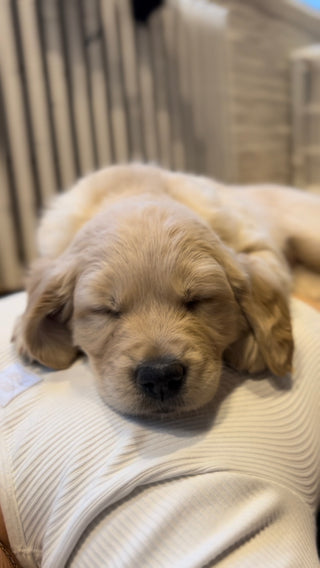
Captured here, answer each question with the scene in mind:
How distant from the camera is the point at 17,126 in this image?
2113 mm

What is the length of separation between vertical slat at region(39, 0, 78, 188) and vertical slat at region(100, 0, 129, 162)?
0.25m

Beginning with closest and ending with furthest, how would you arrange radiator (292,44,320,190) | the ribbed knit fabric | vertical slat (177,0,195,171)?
the ribbed knit fabric
vertical slat (177,0,195,171)
radiator (292,44,320,190)

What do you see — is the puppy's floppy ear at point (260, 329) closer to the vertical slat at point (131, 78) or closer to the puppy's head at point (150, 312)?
→ the puppy's head at point (150, 312)

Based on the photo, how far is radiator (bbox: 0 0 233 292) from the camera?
2129 millimetres

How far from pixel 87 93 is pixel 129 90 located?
25 cm

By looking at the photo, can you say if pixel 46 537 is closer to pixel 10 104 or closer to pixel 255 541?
pixel 255 541

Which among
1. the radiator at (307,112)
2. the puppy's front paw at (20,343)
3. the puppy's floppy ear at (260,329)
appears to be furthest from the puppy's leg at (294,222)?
the radiator at (307,112)

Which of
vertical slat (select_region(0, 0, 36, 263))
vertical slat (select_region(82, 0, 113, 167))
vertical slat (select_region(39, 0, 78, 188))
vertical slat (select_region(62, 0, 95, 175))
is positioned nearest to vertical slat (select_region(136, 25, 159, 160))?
vertical slat (select_region(82, 0, 113, 167))

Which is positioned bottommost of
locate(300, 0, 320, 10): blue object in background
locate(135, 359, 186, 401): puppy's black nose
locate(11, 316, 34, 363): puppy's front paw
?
→ locate(11, 316, 34, 363): puppy's front paw

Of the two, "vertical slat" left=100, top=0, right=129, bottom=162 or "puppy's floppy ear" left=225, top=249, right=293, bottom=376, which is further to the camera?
"vertical slat" left=100, top=0, right=129, bottom=162

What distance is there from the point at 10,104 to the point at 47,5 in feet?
1.53

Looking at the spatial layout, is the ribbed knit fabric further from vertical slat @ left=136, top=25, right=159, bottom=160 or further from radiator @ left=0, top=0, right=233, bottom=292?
vertical slat @ left=136, top=25, right=159, bottom=160

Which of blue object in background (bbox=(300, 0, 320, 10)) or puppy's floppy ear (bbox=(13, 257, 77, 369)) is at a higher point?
blue object in background (bbox=(300, 0, 320, 10))

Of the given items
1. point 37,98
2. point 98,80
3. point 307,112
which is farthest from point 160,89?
point 307,112
